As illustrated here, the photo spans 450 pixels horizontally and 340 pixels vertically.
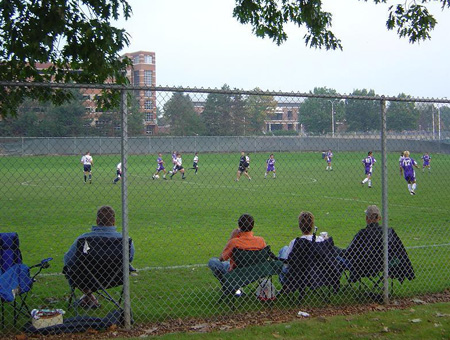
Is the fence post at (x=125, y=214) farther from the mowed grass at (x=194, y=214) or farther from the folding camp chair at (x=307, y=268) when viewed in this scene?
the folding camp chair at (x=307, y=268)

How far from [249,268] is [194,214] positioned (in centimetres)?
944

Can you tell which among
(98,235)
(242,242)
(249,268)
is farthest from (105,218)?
(249,268)

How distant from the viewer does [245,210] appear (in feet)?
54.0

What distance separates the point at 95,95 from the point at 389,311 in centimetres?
434

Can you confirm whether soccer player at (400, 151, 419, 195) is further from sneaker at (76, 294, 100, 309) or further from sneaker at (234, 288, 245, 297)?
sneaker at (76, 294, 100, 309)

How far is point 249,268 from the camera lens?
596 centimetres

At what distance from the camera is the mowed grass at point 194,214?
22.4 feet

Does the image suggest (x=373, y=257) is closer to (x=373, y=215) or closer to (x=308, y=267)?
Result: (x=373, y=215)

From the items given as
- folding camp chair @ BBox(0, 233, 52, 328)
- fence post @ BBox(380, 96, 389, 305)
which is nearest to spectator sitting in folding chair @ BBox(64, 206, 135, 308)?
folding camp chair @ BBox(0, 233, 52, 328)

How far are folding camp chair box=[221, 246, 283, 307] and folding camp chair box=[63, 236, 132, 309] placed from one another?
1229 millimetres

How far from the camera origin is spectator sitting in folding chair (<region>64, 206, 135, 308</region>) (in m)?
5.77

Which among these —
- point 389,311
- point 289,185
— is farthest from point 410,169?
point 389,311

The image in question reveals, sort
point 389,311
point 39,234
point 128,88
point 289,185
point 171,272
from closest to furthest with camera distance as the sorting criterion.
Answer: point 128,88 → point 389,311 → point 171,272 → point 39,234 → point 289,185

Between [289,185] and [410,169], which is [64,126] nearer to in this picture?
[410,169]
